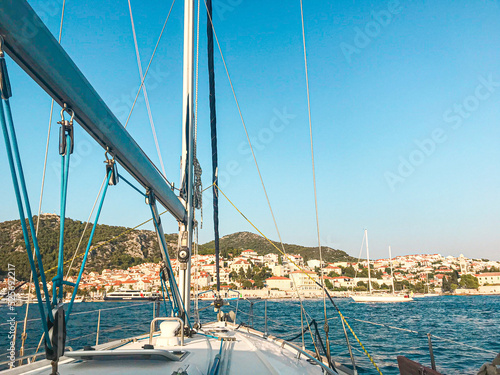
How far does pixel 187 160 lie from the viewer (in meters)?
5.22

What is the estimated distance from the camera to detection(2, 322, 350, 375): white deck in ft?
8.73

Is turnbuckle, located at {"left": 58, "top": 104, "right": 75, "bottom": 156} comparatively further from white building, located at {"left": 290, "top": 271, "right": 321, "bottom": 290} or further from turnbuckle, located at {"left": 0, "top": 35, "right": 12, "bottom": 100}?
white building, located at {"left": 290, "top": 271, "right": 321, "bottom": 290}

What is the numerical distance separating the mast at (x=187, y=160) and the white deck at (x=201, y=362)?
0.89 m

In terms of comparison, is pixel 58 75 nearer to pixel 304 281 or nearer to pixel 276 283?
pixel 304 281

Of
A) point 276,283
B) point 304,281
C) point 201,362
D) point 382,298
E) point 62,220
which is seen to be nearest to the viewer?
point 62,220

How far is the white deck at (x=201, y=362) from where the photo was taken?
2660mm

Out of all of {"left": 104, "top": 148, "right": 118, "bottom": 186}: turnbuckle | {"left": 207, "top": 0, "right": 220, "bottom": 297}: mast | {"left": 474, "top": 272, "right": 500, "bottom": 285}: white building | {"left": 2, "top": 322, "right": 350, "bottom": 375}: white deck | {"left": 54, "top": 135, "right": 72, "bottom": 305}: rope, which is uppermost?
{"left": 207, "top": 0, "right": 220, "bottom": 297}: mast

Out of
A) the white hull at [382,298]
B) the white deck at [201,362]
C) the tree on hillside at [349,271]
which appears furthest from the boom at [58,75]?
the tree on hillside at [349,271]

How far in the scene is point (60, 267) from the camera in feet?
6.23

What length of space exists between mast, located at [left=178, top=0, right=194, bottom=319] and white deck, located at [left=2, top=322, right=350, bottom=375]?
891 mm

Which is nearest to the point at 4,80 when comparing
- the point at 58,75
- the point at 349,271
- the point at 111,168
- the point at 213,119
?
the point at 58,75

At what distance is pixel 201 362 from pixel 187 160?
2.95 m

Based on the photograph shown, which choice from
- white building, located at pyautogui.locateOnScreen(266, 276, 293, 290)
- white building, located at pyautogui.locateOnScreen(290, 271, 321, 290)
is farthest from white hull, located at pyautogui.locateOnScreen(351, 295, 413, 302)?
white building, located at pyautogui.locateOnScreen(266, 276, 293, 290)

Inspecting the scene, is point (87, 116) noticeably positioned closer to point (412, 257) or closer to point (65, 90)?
point (65, 90)
